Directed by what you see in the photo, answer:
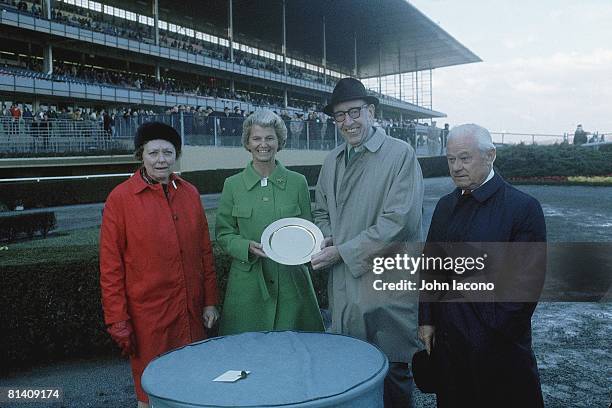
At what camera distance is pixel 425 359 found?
268 centimetres

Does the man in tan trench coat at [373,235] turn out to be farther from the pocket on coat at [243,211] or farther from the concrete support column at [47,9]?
the concrete support column at [47,9]

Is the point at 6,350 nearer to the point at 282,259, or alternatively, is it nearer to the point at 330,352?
the point at 282,259

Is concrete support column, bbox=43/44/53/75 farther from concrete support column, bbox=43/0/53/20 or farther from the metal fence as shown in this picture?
the metal fence

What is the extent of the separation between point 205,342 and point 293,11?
40409 mm

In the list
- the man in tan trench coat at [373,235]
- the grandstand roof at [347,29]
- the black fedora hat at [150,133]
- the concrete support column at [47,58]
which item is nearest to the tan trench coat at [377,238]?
the man in tan trench coat at [373,235]

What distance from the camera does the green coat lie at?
3.20 metres

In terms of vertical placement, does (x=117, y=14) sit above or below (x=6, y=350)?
above

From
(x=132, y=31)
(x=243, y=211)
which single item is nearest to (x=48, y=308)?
(x=243, y=211)

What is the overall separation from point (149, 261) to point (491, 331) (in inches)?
71.0

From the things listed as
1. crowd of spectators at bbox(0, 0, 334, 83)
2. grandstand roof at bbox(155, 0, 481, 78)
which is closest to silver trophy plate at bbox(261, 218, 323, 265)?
crowd of spectators at bbox(0, 0, 334, 83)

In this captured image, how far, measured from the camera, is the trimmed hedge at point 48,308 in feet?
14.8

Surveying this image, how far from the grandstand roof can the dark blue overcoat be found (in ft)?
123

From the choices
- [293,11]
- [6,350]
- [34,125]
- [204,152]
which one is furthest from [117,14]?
[6,350]

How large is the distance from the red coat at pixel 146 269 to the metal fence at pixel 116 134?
15292 millimetres
